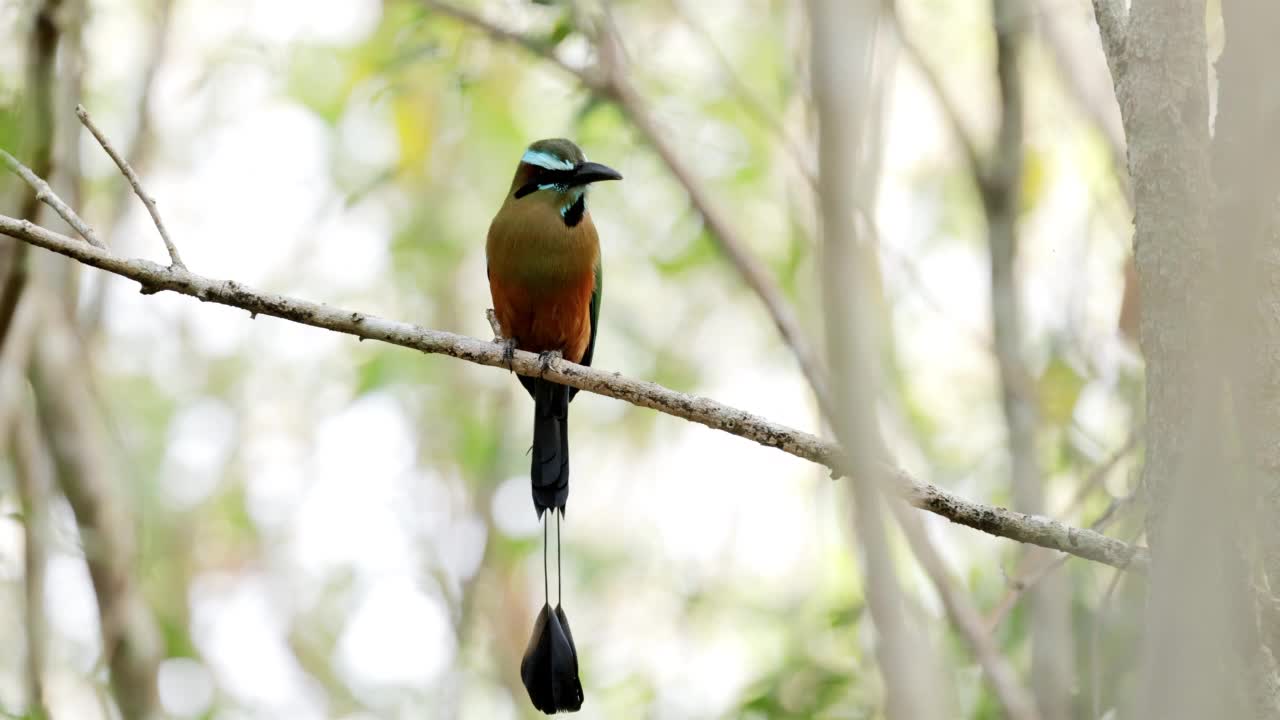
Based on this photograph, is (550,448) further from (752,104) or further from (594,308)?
(752,104)

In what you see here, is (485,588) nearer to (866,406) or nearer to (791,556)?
(791,556)

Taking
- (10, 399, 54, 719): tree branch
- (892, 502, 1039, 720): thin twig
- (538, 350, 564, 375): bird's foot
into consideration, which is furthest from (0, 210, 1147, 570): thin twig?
(10, 399, 54, 719): tree branch

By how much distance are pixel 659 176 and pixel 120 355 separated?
392 cm

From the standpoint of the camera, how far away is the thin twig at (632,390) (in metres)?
2.77

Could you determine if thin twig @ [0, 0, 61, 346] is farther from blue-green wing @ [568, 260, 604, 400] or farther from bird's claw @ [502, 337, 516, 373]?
blue-green wing @ [568, 260, 604, 400]

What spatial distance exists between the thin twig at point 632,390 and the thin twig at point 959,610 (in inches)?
34.8

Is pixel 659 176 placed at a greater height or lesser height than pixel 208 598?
greater

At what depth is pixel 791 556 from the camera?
329 inches

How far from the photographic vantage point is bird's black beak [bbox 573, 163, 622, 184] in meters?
4.87

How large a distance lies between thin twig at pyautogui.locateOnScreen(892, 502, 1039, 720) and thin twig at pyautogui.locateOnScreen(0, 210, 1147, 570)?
88 cm

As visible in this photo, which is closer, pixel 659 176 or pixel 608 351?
pixel 659 176

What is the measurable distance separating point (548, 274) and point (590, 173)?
16.9 inches

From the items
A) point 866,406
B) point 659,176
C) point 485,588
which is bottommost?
point 866,406

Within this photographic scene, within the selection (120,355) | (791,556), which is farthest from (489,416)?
(120,355)
